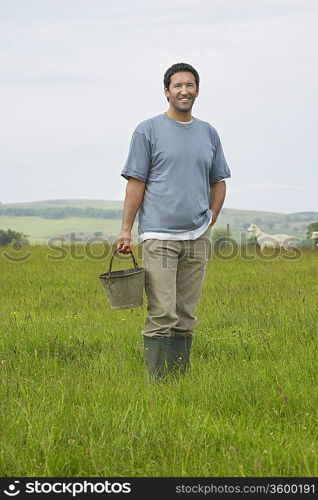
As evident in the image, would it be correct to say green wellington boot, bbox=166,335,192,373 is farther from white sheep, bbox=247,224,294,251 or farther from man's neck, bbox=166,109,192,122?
white sheep, bbox=247,224,294,251

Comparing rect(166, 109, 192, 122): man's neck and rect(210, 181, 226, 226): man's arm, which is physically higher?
rect(166, 109, 192, 122): man's neck

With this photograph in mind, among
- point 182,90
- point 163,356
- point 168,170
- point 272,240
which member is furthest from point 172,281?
point 272,240

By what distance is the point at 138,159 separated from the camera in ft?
19.0

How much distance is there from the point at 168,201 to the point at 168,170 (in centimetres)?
23

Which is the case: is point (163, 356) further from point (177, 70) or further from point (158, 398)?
point (177, 70)

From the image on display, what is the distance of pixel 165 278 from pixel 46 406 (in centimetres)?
152

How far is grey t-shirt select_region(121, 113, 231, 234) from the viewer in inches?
228

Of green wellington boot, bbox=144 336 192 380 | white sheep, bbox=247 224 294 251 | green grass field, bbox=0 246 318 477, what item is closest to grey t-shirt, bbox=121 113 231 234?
green wellington boot, bbox=144 336 192 380

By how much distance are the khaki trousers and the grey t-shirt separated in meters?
0.15

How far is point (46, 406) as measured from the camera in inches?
184

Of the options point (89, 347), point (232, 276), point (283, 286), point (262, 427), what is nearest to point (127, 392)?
point (262, 427)

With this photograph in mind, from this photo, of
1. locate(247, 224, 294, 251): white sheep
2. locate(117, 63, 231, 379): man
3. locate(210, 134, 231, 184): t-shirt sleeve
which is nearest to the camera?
locate(117, 63, 231, 379): man

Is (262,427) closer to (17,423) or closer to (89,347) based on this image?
(17,423)
